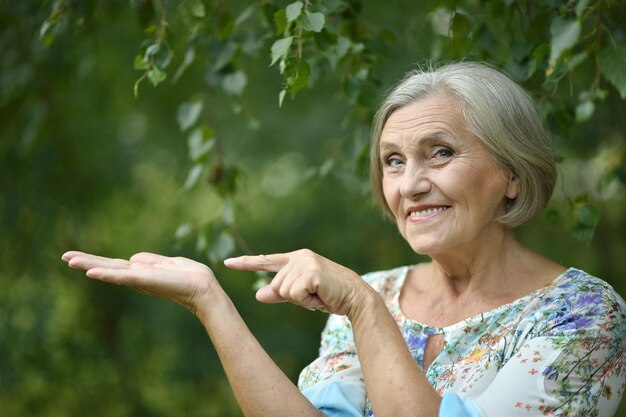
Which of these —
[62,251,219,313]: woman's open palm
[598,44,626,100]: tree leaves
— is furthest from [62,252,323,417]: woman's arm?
[598,44,626,100]: tree leaves

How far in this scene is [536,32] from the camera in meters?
2.74

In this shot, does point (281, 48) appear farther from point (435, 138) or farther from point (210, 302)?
point (210, 302)

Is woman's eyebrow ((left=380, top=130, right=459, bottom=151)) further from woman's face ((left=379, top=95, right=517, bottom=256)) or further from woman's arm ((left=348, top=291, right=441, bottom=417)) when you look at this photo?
woman's arm ((left=348, top=291, right=441, bottom=417))

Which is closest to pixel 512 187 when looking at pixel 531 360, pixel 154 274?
pixel 531 360

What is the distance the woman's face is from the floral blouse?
0.81 feet

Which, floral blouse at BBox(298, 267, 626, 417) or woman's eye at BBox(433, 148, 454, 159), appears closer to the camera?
floral blouse at BBox(298, 267, 626, 417)

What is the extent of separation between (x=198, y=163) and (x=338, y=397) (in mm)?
1150

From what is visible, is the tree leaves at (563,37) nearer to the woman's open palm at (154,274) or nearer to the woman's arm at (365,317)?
the woman's arm at (365,317)

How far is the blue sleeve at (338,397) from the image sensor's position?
2363 mm

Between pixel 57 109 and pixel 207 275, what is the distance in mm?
3067

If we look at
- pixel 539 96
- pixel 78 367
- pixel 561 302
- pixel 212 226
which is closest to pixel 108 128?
pixel 78 367

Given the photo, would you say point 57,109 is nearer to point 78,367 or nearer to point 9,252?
point 9,252

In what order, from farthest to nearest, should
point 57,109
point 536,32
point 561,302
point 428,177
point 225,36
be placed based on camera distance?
point 57,109
point 225,36
point 536,32
point 428,177
point 561,302

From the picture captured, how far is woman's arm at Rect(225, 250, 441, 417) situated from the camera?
198cm
